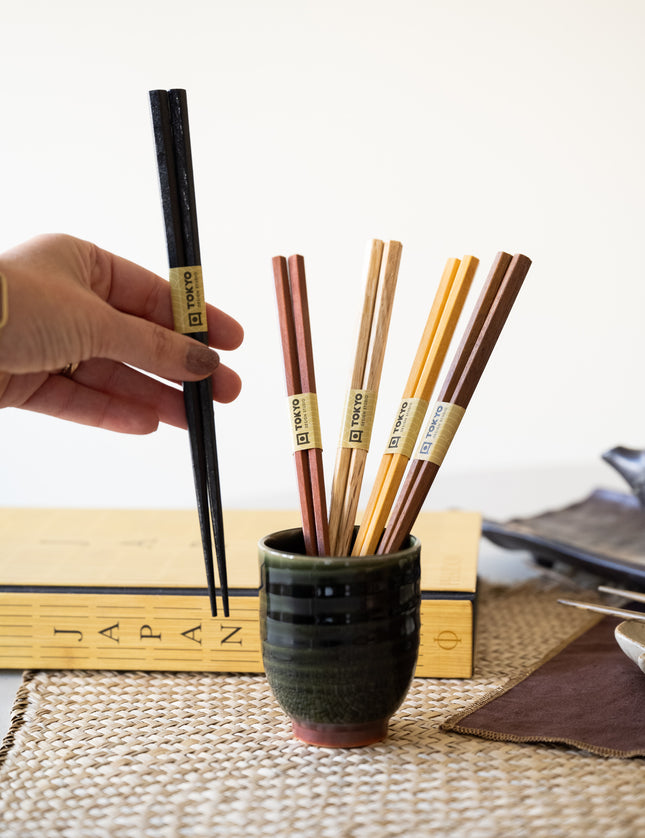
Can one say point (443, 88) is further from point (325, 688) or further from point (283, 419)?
point (325, 688)

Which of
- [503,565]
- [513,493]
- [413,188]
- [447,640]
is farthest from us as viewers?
[413,188]

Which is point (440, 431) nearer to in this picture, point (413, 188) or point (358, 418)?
point (358, 418)

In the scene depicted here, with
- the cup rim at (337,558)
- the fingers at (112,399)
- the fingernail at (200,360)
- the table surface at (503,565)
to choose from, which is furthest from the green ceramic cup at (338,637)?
the table surface at (503,565)

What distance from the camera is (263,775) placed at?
1.47 feet

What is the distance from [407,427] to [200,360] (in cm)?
13

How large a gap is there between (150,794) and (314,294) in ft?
5.38

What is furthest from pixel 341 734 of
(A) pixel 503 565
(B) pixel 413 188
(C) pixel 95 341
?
(B) pixel 413 188

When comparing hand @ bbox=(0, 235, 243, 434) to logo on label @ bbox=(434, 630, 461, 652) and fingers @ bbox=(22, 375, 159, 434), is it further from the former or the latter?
logo on label @ bbox=(434, 630, 461, 652)

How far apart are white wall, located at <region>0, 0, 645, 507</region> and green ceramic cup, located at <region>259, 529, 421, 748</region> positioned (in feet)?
4.64

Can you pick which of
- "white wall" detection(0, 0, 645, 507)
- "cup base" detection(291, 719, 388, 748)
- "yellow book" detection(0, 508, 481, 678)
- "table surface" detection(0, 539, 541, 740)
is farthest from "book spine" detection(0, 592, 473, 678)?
"white wall" detection(0, 0, 645, 507)

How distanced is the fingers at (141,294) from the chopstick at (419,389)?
0.17 m

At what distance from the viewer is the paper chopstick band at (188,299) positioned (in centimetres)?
51

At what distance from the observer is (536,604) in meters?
0.77

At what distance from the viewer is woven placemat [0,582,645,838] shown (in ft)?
1.31
